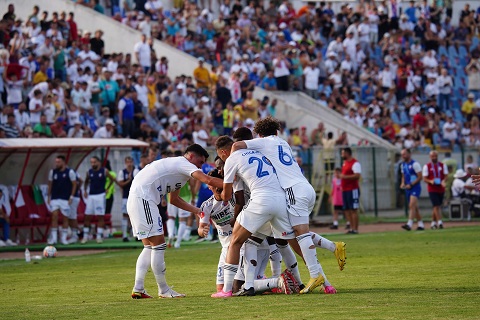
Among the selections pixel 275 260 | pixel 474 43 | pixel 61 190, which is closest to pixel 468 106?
pixel 474 43

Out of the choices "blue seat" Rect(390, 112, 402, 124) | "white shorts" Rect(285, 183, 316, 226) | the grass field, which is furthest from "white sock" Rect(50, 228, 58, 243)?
"blue seat" Rect(390, 112, 402, 124)

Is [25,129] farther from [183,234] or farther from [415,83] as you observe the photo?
[415,83]

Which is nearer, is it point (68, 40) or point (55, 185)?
point (55, 185)

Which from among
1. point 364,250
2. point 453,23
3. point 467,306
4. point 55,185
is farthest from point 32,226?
point 453,23

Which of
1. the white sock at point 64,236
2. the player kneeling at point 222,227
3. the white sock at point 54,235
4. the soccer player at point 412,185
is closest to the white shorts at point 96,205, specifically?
the white sock at point 64,236

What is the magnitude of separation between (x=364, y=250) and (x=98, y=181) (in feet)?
28.4

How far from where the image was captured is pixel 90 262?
2041 cm

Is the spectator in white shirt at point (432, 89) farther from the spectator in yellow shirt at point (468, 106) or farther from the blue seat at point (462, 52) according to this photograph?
the blue seat at point (462, 52)

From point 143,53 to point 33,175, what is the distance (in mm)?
7746

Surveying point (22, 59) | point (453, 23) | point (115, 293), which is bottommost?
point (115, 293)

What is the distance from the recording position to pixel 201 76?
34.8 meters

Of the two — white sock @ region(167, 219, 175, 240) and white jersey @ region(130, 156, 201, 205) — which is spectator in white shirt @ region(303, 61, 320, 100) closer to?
white sock @ region(167, 219, 175, 240)

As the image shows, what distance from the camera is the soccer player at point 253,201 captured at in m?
12.7

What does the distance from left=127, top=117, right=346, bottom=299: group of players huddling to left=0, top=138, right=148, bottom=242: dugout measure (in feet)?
42.2
